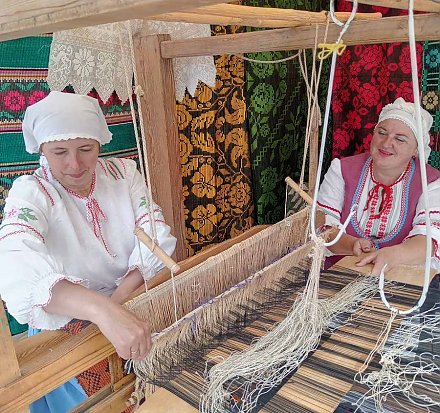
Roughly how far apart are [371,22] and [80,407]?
4.83 feet

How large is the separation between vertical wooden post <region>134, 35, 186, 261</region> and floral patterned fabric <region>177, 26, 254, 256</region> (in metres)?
0.47

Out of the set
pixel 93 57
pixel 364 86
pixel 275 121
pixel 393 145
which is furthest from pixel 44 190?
pixel 364 86

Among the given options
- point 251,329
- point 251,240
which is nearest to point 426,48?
point 251,240

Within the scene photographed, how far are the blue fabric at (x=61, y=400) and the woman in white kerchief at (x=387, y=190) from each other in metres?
1.20

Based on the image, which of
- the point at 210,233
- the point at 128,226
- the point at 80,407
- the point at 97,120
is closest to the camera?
the point at 80,407

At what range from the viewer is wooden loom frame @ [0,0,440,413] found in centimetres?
60

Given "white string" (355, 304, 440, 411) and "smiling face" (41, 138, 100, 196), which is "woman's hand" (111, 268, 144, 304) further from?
"white string" (355, 304, 440, 411)

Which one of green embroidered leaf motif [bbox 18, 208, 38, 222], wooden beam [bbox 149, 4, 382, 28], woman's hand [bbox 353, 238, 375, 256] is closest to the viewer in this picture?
green embroidered leaf motif [bbox 18, 208, 38, 222]

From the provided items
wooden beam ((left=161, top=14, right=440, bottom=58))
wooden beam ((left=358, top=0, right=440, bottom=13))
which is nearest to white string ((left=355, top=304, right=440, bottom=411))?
wooden beam ((left=358, top=0, right=440, bottom=13))

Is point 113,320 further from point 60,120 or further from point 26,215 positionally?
point 60,120

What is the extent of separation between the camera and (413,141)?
2109mm

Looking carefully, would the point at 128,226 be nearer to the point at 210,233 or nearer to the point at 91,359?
the point at 91,359

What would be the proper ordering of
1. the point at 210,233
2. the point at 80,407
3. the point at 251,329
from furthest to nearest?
the point at 210,233 < the point at 251,329 < the point at 80,407

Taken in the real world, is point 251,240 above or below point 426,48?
below
